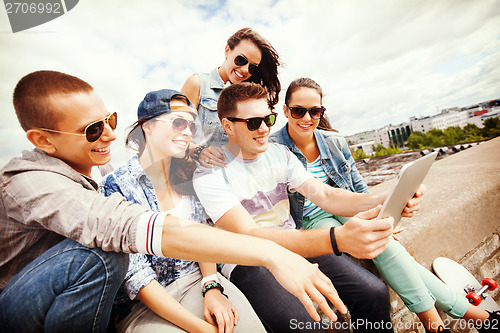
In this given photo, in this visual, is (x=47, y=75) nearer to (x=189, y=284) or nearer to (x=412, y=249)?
(x=189, y=284)

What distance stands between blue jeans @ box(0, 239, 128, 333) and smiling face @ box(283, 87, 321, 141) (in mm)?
1903

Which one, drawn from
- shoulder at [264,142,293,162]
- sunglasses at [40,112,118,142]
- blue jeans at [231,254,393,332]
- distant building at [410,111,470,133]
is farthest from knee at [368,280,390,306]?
distant building at [410,111,470,133]

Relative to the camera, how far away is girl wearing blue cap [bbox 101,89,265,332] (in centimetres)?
119

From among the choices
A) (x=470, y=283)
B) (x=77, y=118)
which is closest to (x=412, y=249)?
(x=470, y=283)

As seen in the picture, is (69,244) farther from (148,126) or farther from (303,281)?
(148,126)

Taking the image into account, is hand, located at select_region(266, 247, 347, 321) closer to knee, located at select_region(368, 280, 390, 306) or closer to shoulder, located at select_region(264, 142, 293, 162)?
→ knee, located at select_region(368, 280, 390, 306)

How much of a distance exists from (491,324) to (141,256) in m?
2.70

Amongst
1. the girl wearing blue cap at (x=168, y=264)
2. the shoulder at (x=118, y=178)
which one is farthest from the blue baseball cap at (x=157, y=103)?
the shoulder at (x=118, y=178)

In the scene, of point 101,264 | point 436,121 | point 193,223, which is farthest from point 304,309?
point 436,121

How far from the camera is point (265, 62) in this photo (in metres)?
2.55

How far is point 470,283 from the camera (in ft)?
7.14

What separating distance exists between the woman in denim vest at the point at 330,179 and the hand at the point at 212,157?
74cm

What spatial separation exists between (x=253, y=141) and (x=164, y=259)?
41.7 inches

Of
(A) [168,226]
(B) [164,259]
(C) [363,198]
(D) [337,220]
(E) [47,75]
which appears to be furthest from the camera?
(D) [337,220]
